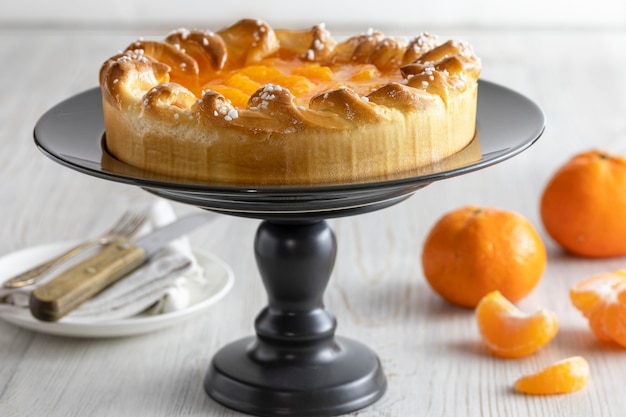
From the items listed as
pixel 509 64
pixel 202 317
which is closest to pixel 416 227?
pixel 202 317

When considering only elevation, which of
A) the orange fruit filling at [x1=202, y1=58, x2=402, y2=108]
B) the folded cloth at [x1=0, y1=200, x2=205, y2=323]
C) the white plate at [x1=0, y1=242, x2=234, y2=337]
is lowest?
the white plate at [x1=0, y1=242, x2=234, y2=337]

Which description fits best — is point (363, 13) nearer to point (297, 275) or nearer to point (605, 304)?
point (605, 304)

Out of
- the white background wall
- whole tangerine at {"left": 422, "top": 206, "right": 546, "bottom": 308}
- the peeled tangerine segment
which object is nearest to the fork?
whole tangerine at {"left": 422, "top": 206, "right": 546, "bottom": 308}

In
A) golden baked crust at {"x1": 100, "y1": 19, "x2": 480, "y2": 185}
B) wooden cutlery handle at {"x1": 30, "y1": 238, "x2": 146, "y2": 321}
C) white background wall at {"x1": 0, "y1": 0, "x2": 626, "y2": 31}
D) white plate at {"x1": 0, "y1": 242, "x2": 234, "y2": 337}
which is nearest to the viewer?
golden baked crust at {"x1": 100, "y1": 19, "x2": 480, "y2": 185}

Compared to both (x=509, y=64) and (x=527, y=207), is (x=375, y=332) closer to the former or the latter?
(x=527, y=207)

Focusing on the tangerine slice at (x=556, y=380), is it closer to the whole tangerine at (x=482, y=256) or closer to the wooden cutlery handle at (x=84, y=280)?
the whole tangerine at (x=482, y=256)

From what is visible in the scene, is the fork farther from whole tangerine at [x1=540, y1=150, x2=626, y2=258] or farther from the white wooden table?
whole tangerine at [x1=540, y1=150, x2=626, y2=258]

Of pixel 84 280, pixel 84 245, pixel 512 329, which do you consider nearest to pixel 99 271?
pixel 84 280
